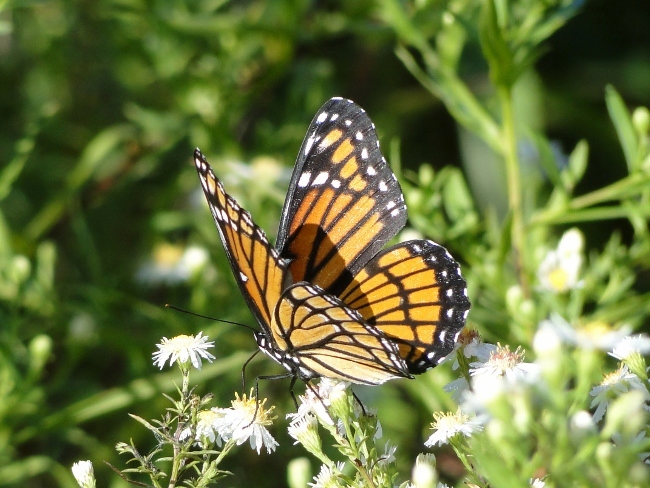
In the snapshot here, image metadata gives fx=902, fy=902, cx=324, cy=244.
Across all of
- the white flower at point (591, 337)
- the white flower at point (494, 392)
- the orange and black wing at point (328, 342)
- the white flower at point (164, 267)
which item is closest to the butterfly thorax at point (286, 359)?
the orange and black wing at point (328, 342)

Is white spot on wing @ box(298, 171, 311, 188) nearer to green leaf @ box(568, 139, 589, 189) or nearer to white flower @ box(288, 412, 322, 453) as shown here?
white flower @ box(288, 412, 322, 453)

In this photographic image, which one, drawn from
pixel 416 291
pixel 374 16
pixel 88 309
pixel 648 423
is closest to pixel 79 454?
pixel 88 309

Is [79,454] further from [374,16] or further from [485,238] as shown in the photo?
[374,16]

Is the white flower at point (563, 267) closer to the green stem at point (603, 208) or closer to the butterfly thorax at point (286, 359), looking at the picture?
the green stem at point (603, 208)

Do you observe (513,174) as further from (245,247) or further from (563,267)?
(245,247)

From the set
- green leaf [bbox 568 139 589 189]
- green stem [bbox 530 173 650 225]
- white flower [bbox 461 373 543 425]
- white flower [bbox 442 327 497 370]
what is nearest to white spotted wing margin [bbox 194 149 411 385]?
white flower [bbox 442 327 497 370]

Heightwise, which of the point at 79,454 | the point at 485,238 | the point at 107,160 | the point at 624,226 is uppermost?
the point at 107,160
